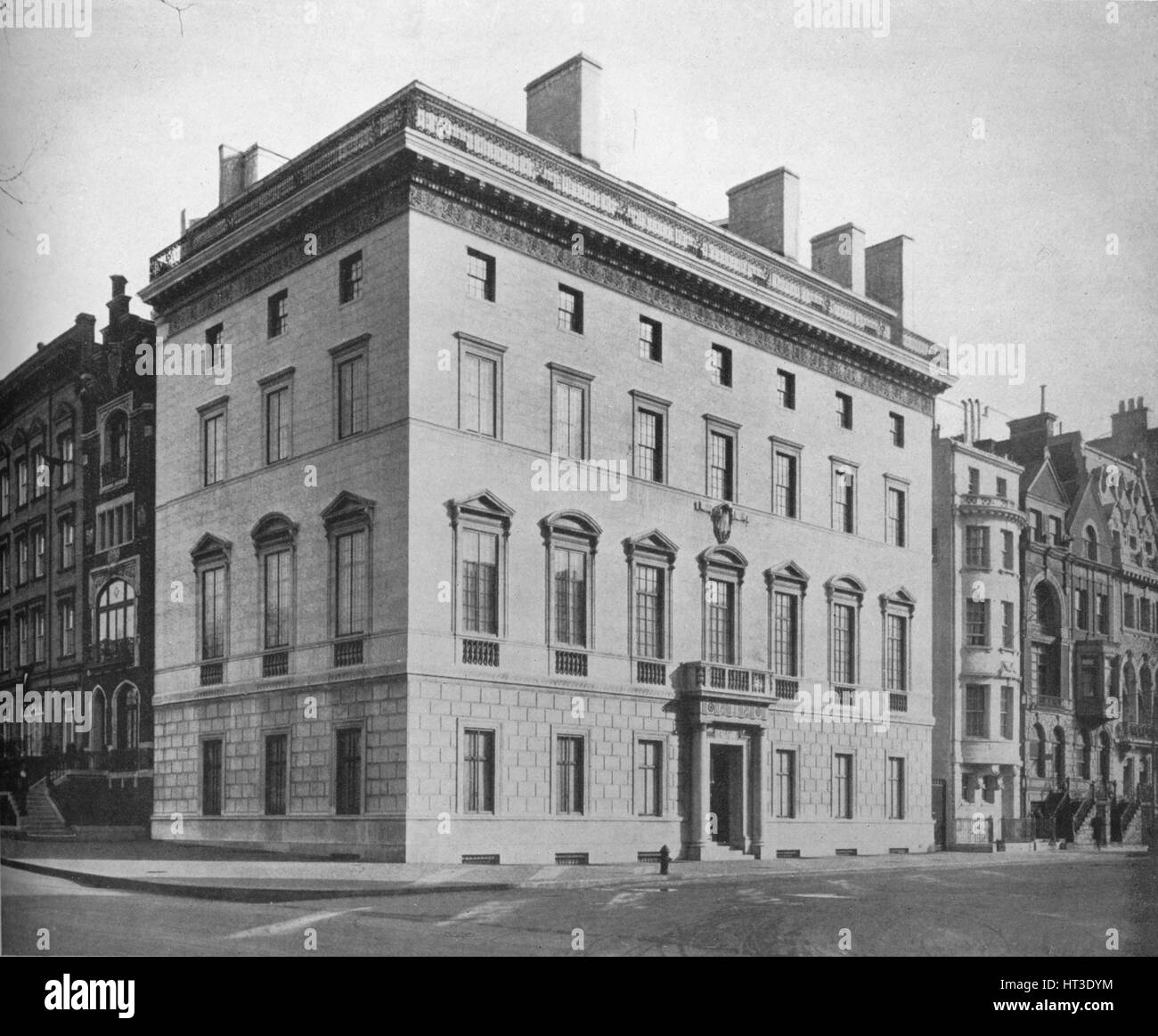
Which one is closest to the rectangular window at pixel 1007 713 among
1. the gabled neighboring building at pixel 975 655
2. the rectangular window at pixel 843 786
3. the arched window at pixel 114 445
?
the gabled neighboring building at pixel 975 655

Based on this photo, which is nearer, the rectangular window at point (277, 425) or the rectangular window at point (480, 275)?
the rectangular window at point (480, 275)

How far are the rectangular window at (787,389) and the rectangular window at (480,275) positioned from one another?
1011 centimetres

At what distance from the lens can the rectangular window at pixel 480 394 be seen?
25766 mm

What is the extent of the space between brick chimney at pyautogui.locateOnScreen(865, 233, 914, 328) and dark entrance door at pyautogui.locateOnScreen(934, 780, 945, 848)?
1367 cm

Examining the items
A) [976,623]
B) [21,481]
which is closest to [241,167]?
[21,481]

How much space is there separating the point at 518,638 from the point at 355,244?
8084 millimetres

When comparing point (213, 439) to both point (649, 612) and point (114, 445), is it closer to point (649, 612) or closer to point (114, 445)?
point (114, 445)

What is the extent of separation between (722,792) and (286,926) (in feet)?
57.6

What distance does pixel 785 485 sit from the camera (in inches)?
1332

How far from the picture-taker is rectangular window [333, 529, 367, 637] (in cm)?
2503

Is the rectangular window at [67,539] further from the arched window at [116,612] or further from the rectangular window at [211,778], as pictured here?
the rectangular window at [211,778]
